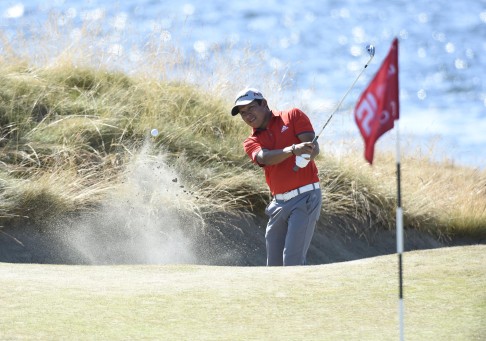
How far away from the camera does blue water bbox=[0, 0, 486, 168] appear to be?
50.0 feet

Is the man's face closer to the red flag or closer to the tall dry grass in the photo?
the tall dry grass

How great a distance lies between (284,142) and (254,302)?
8.22 ft

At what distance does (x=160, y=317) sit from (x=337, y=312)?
1.04 m

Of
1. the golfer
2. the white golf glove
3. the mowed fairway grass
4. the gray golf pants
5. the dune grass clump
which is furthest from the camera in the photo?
the dune grass clump

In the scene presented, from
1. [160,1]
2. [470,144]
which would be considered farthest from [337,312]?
[160,1]

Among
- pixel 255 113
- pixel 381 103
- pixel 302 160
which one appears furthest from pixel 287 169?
pixel 381 103

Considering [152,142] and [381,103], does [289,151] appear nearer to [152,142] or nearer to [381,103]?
[381,103]

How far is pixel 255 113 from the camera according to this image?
929 cm

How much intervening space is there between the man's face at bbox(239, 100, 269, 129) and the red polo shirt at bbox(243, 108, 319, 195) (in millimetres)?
78

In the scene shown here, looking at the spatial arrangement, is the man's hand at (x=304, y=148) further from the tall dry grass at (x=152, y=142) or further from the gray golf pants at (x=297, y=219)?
the tall dry grass at (x=152, y=142)

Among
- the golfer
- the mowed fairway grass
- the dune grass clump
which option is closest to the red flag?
the mowed fairway grass

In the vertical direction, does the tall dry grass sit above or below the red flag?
below

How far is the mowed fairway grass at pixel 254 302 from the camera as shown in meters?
6.27

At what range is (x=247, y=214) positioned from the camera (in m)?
12.8
